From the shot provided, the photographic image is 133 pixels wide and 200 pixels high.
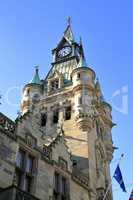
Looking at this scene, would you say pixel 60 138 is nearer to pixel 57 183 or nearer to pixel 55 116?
pixel 57 183

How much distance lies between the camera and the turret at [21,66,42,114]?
44.3 metres

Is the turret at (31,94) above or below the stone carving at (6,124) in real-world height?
above

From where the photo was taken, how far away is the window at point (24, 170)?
24750 mm

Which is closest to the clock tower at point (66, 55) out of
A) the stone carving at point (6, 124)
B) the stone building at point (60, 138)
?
the stone building at point (60, 138)

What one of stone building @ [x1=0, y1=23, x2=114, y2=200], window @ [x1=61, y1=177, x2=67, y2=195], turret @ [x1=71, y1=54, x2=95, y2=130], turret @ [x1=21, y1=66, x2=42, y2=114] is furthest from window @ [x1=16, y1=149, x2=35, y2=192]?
turret @ [x1=21, y1=66, x2=42, y2=114]

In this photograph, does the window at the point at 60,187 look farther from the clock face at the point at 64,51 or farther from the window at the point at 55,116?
the clock face at the point at 64,51

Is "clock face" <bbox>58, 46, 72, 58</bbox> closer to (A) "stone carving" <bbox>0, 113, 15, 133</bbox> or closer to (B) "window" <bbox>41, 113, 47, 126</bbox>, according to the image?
(B) "window" <bbox>41, 113, 47, 126</bbox>

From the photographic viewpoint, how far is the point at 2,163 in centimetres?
2311

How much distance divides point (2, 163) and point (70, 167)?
8730 millimetres

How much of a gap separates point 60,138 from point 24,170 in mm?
6998

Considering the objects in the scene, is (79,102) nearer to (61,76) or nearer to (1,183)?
(61,76)

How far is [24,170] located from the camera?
25203mm

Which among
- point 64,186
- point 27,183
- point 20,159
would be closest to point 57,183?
point 64,186

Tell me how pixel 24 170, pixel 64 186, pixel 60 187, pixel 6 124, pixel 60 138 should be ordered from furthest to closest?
pixel 60 138
pixel 64 186
pixel 60 187
pixel 6 124
pixel 24 170
